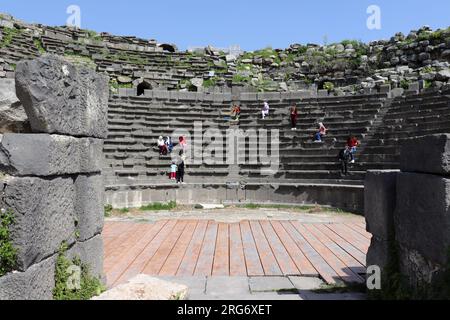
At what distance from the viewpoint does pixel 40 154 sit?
3578 millimetres

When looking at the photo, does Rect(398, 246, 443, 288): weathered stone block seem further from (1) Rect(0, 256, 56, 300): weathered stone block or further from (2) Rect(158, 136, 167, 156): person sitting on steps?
(2) Rect(158, 136, 167, 156): person sitting on steps

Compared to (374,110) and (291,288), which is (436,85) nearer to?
(374,110)

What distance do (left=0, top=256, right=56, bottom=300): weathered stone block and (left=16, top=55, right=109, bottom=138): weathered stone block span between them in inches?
47.8

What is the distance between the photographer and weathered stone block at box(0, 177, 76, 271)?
131 inches

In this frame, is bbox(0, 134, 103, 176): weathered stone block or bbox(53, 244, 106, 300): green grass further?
bbox(53, 244, 106, 300): green grass

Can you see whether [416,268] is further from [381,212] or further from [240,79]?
[240,79]

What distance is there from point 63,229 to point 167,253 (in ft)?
10.2

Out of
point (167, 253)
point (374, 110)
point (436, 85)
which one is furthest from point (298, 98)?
point (167, 253)

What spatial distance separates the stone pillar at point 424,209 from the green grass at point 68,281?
3.12 metres

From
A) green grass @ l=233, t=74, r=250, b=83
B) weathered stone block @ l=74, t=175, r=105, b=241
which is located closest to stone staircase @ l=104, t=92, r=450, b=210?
green grass @ l=233, t=74, r=250, b=83

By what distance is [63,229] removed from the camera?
3.99 metres

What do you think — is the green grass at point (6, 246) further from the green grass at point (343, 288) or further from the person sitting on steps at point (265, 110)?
the person sitting on steps at point (265, 110)

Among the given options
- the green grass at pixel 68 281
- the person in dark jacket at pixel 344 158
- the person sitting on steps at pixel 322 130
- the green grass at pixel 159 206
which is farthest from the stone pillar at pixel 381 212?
the person sitting on steps at pixel 322 130

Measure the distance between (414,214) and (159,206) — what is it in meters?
10.8
